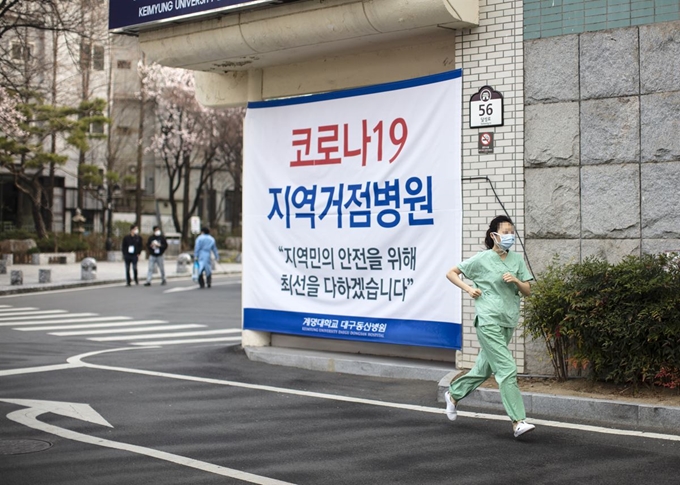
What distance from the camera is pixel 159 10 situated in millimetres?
11602

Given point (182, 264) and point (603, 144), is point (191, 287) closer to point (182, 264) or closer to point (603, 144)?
point (182, 264)

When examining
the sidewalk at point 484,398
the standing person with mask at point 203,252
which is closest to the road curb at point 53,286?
the standing person with mask at point 203,252

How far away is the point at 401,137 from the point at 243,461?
5.23 meters

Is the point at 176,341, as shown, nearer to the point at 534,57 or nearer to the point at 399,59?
the point at 399,59

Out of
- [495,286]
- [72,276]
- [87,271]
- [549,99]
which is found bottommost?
[72,276]

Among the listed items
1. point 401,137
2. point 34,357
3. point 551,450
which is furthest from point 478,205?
point 34,357

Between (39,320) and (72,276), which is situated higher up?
(72,276)

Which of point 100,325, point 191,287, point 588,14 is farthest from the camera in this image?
point 191,287

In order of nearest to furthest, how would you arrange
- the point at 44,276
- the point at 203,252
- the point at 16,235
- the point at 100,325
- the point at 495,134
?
the point at 495,134 < the point at 100,325 < the point at 203,252 < the point at 44,276 < the point at 16,235

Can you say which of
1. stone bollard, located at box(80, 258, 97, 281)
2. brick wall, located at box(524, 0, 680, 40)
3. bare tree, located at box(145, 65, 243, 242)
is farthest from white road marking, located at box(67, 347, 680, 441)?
bare tree, located at box(145, 65, 243, 242)

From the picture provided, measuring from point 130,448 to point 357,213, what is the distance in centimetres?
498

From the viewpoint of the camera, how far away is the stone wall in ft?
29.2

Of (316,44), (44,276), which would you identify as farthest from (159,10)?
(44,276)

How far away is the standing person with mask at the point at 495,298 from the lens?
7477 millimetres
